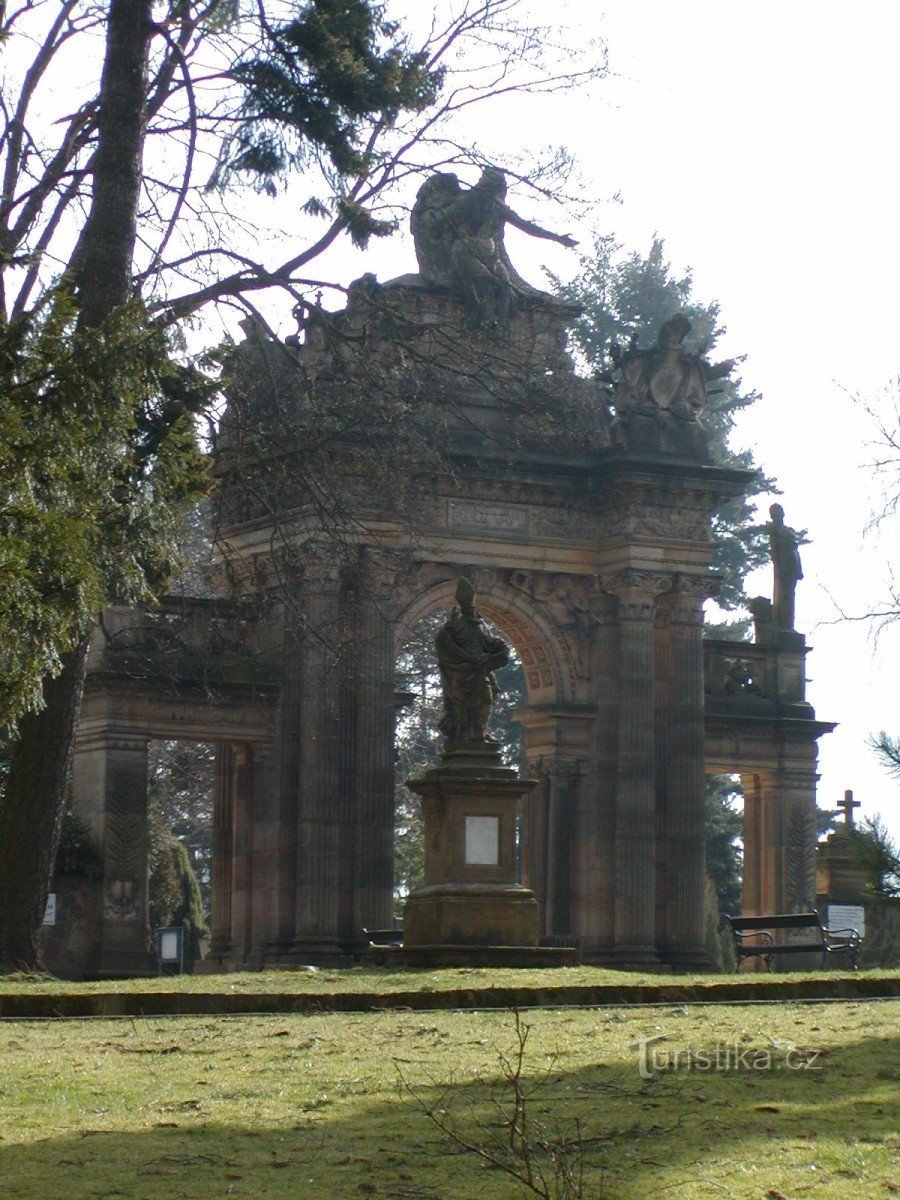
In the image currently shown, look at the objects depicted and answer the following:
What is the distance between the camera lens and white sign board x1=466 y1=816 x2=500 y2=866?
22.8 meters

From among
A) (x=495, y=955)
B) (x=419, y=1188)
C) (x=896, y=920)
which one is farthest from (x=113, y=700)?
(x=419, y=1188)

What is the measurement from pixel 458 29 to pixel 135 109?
4.34m

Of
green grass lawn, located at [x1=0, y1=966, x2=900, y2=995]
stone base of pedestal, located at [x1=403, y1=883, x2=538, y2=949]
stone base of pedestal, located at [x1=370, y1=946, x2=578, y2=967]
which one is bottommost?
green grass lawn, located at [x1=0, y1=966, x2=900, y2=995]

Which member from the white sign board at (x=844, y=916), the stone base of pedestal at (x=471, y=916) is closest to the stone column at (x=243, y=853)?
the stone base of pedestal at (x=471, y=916)

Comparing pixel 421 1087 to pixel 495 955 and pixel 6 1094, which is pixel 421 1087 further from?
pixel 495 955

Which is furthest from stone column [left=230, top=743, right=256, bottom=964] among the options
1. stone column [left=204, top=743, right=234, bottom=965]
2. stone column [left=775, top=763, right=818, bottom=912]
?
stone column [left=775, top=763, right=818, bottom=912]

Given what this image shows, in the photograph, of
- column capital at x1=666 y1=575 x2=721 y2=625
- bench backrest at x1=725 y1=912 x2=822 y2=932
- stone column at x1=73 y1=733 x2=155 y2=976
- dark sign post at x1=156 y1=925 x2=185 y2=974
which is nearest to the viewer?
bench backrest at x1=725 y1=912 x2=822 y2=932

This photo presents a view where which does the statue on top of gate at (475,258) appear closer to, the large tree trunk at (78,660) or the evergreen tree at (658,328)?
the large tree trunk at (78,660)

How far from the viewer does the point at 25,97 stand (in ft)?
74.2

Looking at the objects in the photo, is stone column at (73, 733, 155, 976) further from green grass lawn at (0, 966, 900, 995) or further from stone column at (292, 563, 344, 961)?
green grass lawn at (0, 966, 900, 995)

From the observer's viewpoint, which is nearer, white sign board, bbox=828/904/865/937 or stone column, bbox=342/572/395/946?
stone column, bbox=342/572/395/946

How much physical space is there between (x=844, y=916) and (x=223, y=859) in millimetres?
10863

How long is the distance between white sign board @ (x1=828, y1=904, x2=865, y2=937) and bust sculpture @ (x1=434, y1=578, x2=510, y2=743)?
15.3 m

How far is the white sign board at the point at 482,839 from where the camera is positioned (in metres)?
22.8
